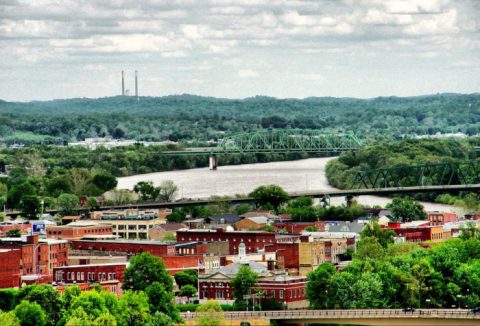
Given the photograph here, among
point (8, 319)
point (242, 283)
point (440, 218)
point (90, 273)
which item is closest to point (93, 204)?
point (440, 218)

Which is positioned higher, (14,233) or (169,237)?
(14,233)

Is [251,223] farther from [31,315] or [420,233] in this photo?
[31,315]

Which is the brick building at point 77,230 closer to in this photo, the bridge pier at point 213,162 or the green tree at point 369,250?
the green tree at point 369,250

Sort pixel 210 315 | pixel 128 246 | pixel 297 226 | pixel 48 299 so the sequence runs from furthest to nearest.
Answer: pixel 297 226
pixel 128 246
pixel 210 315
pixel 48 299

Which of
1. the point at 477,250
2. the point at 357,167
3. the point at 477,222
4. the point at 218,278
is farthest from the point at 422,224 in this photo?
the point at 357,167

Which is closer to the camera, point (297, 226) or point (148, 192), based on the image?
point (297, 226)

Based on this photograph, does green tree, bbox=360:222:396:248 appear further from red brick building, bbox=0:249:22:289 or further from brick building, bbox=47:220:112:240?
red brick building, bbox=0:249:22:289
